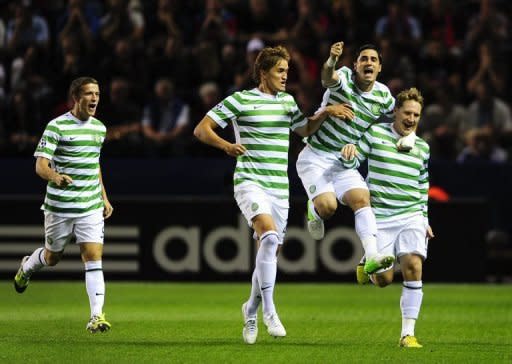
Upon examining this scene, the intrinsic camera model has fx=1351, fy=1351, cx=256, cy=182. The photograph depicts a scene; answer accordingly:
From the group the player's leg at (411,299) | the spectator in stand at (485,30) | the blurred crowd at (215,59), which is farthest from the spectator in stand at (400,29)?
the player's leg at (411,299)

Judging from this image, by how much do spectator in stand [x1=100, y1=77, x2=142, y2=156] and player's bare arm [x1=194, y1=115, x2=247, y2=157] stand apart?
8.52 meters

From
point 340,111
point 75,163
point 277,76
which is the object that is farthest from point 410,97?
point 75,163

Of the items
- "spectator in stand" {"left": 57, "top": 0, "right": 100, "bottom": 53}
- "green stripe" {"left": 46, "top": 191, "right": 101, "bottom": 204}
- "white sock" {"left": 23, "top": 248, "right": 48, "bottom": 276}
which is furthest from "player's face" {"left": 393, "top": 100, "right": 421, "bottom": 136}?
"spectator in stand" {"left": 57, "top": 0, "right": 100, "bottom": 53}

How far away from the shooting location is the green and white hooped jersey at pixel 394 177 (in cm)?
1112

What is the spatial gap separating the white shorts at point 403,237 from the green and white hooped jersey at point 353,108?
37.6 inches

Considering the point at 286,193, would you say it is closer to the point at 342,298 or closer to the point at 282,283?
the point at 342,298

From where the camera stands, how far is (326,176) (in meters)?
11.8

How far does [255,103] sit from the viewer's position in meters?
11.1

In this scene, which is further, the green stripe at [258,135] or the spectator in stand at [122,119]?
the spectator in stand at [122,119]

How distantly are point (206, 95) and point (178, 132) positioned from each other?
0.69 m

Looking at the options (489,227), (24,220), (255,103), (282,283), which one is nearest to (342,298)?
(282,283)

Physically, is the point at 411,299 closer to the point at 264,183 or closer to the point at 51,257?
the point at 264,183

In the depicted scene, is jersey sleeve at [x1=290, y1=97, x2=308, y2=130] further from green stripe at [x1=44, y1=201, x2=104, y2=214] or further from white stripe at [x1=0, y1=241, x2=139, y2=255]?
white stripe at [x1=0, y1=241, x2=139, y2=255]

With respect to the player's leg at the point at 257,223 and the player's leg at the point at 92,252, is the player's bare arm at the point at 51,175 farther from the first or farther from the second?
the player's leg at the point at 257,223
